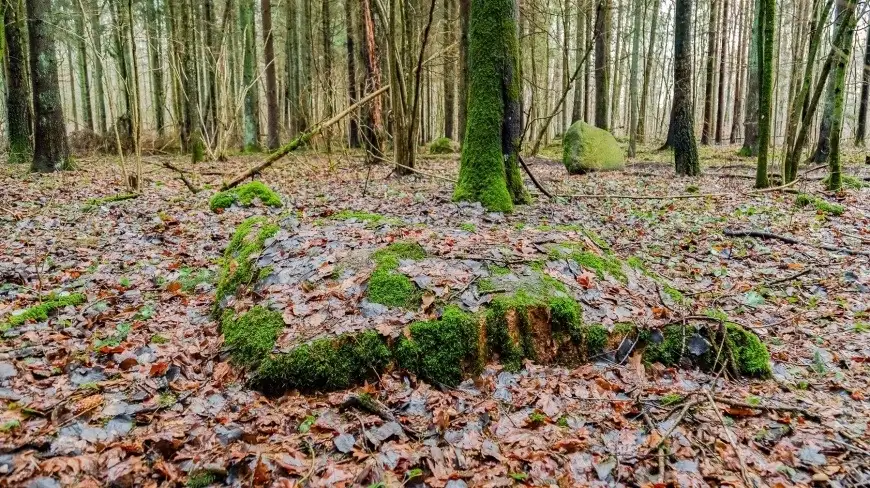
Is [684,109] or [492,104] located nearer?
[492,104]

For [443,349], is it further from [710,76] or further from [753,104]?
[710,76]

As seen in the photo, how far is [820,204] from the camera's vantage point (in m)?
7.65

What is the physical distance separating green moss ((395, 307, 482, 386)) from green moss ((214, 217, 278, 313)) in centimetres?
161

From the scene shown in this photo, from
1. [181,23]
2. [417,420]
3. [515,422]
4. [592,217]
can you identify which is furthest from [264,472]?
[181,23]

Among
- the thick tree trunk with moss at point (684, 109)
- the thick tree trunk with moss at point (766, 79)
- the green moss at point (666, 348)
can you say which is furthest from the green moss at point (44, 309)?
the thick tree trunk with moss at point (684, 109)

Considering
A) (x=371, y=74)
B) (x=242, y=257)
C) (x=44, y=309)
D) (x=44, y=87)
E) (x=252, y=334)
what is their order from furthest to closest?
(x=371, y=74) < (x=44, y=87) < (x=242, y=257) < (x=44, y=309) < (x=252, y=334)

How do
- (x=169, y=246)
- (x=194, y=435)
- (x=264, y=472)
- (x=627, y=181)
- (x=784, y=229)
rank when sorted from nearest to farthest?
(x=264, y=472)
(x=194, y=435)
(x=169, y=246)
(x=784, y=229)
(x=627, y=181)

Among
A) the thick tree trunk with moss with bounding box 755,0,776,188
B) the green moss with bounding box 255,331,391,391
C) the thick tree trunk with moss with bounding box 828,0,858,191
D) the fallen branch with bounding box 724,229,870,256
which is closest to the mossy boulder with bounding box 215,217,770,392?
the green moss with bounding box 255,331,391,391

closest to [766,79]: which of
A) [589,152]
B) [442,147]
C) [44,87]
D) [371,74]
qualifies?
[589,152]

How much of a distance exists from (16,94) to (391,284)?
1246cm

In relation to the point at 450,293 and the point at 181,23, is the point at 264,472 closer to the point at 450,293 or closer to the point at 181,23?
the point at 450,293

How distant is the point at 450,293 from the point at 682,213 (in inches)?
217

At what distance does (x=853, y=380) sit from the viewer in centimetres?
326

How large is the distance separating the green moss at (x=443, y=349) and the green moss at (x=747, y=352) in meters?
1.68
